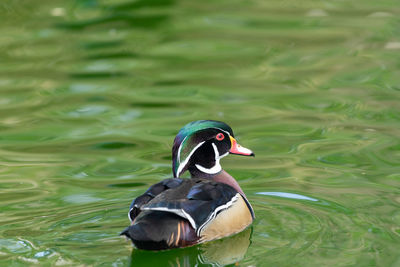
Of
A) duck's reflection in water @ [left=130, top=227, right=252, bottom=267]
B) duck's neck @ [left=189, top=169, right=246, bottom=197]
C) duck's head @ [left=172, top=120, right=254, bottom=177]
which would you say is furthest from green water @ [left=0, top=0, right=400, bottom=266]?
duck's head @ [left=172, top=120, right=254, bottom=177]

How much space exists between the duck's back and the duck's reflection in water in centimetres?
8

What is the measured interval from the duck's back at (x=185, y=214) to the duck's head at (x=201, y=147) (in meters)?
0.31

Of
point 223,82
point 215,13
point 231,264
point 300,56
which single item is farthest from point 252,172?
point 215,13

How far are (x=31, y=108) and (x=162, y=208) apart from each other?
17.1 ft

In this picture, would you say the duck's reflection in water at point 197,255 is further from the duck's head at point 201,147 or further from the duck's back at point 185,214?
the duck's head at point 201,147

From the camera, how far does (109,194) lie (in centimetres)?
786

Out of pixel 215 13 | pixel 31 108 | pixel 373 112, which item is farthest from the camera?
pixel 215 13

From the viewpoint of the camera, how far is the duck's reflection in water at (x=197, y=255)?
20.7 feet

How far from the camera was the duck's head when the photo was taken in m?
7.05

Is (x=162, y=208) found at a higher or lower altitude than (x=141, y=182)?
higher

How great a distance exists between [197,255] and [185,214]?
39cm

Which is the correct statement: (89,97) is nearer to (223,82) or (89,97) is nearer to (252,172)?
(223,82)

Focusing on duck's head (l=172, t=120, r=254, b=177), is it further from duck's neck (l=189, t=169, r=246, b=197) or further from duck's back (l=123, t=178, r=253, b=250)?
duck's back (l=123, t=178, r=253, b=250)

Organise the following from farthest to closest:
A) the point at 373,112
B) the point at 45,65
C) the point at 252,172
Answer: the point at 45,65 → the point at 373,112 → the point at 252,172
